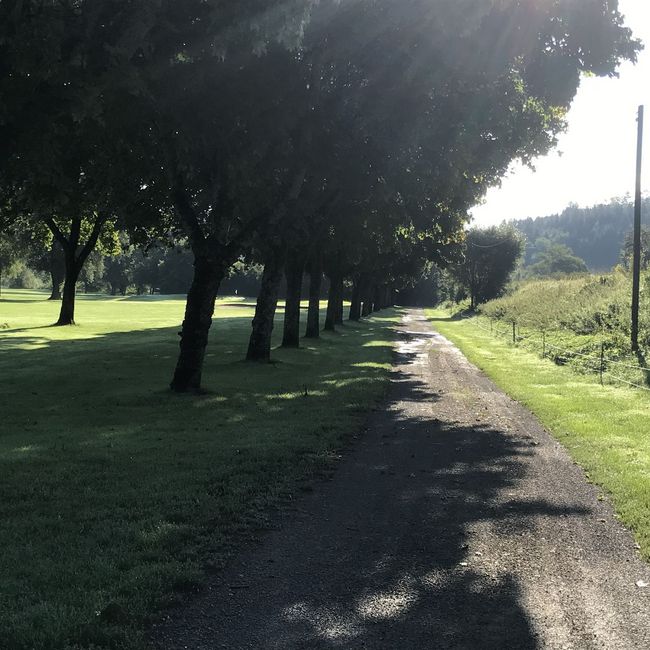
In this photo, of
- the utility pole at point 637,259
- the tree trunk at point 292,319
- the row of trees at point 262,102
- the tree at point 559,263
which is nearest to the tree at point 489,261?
the utility pole at point 637,259

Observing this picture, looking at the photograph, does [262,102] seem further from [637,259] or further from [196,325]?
[637,259]

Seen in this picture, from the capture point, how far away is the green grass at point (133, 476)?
4.47 meters

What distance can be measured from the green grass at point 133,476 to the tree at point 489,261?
230ft

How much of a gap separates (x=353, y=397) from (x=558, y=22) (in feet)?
31.4

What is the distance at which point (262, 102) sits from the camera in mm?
13336

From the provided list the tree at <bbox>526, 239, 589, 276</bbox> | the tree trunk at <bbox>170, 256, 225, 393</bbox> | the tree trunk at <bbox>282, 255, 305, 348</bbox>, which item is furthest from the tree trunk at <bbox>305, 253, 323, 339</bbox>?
the tree at <bbox>526, 239, 589, 276</bbox>

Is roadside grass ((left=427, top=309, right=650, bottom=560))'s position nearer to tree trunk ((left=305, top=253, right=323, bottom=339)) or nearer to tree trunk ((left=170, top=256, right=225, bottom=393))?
tree trunk ((left=170, top=256, right=225, bottom=393))

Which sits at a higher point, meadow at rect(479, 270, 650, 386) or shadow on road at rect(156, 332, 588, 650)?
meadow at rect(479, 270, 650, 386)

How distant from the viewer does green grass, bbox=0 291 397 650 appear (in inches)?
176

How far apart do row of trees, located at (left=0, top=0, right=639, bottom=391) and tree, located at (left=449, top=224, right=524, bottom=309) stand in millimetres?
68169

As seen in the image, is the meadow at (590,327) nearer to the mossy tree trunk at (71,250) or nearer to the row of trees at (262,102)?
the row of trees at (262,102)

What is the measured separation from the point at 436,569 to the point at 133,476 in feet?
13.5

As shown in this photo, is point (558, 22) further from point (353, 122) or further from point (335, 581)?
point (335, 581)

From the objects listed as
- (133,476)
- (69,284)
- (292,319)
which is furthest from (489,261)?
(133,476)
